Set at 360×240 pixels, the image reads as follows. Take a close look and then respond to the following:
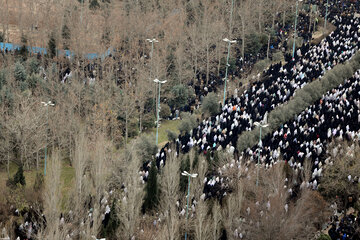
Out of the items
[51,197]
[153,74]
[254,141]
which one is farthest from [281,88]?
[51,197]

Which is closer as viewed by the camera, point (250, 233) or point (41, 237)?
point (41, 237)

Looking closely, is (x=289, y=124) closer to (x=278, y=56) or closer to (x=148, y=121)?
(x=148, y=121)

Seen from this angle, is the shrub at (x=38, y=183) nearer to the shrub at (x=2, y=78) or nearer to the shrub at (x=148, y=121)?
the shrub at (x=148, y=121)

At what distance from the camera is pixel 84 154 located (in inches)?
1216

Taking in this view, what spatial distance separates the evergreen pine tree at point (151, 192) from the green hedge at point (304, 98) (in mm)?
6412

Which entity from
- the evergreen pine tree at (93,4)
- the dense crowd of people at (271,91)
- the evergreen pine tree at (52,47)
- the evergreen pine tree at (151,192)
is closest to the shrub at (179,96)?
the dense crowd of people at (271,91)

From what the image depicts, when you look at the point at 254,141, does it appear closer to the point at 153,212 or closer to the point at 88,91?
the point at 153,212

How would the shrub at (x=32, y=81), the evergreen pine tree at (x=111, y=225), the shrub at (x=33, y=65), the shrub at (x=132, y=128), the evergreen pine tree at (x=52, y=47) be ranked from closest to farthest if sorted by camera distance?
Answer: the evergreen pine tree at (x=111, y=225) → the shrub at (x=132, y=128) → the shrub at (x=32, y=81) → the shrub at (x=33, y=65) → the evergreen pine tree at (x=52, y=47)

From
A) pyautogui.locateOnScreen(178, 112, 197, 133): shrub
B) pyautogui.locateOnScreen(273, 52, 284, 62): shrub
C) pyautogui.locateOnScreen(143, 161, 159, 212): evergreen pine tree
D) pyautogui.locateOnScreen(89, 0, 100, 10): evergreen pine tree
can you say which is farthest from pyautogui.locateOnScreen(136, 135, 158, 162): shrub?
pyautogui.locateOnScreen(89, 0, 100, 10): evergreen pine tree

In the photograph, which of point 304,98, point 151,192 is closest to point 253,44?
point 304,98

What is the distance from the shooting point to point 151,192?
98.8 feet

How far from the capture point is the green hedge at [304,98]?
35219 mm

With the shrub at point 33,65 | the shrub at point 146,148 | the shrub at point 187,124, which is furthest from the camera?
the shrub at point 33,65

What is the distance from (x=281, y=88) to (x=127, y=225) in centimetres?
1921
